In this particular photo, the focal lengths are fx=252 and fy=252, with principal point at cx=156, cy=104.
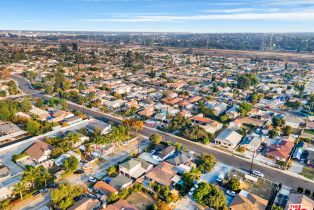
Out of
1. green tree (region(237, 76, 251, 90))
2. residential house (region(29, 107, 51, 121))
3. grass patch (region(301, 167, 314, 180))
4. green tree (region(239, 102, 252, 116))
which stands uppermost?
green tree (region(237, 76, 251, 90))

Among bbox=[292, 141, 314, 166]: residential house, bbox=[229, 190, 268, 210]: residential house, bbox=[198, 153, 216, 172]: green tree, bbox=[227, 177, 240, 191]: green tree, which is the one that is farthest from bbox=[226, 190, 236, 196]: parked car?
bbox=[292, 141, 314, 166]: residential house

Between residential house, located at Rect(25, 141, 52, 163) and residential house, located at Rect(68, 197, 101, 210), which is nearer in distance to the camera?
residential house, located at Rect(68, 197, 101, 210)

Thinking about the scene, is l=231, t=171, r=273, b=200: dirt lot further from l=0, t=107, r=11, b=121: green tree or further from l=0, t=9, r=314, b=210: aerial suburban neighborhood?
l=0, t=107, r=11, b=121: green tree

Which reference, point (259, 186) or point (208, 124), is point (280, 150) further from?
point (208, 124)

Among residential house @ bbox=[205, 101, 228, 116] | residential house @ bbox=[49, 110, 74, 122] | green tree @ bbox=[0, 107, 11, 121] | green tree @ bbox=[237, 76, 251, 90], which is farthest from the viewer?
green tree @ bbox=[237, 76, 251, 90]

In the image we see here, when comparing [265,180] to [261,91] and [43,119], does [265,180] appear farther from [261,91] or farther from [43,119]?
[261,91]

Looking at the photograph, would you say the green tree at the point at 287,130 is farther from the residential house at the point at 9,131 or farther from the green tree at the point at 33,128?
the residential house at the point at 9,131

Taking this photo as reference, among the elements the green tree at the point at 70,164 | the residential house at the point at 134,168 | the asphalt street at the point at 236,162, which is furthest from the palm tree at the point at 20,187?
the asphalt street at the point at 236,162
